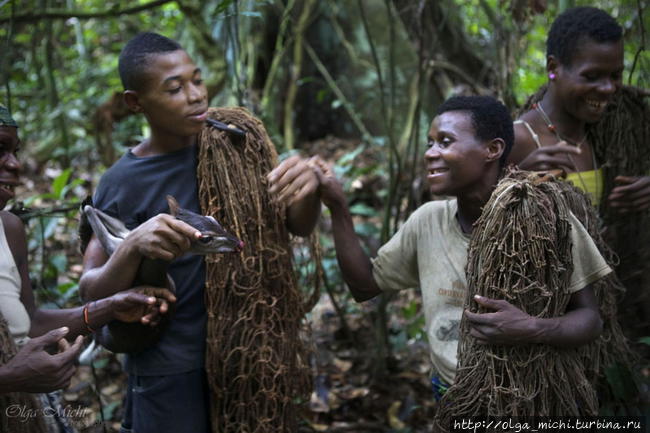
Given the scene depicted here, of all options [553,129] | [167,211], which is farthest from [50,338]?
[553,129]

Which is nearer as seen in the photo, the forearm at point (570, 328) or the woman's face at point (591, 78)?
the forearm at point (570, 328)

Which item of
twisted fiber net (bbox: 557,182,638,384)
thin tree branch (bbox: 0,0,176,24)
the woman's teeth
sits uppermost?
thin tree branch (bbox: 0,0,176,24)

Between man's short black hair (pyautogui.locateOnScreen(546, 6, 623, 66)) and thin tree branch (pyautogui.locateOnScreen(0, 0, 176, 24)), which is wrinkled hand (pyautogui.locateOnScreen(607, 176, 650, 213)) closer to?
man's short black hair (pyautogui.locateOnScreen(546, 6, 623, 66))

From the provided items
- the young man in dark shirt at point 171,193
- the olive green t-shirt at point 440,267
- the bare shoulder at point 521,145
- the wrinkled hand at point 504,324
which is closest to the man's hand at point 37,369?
the young man in dark shirt at point 171,193

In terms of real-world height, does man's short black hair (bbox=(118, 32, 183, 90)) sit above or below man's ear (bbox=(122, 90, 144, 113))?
above

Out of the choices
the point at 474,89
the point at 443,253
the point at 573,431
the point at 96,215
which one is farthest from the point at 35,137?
the point at 573,431

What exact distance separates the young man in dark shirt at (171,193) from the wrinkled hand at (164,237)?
27cm

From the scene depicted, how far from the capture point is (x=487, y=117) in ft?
8.02

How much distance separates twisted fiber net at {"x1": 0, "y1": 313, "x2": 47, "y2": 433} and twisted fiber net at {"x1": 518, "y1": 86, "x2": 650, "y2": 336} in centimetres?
250

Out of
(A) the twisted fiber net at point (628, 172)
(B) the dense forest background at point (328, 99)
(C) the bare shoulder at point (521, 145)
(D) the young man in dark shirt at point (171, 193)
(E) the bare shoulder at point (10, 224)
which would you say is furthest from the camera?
(B) the dense forest background at point (328, 99)

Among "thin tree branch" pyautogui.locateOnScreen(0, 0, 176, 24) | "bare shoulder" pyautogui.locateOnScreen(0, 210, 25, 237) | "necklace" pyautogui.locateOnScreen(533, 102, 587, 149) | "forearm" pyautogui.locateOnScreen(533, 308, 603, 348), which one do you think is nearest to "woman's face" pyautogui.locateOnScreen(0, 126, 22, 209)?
"bare shoulder" pyautogui.locateOnScreen(0, 210, 25, 237)

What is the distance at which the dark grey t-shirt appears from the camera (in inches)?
97.0

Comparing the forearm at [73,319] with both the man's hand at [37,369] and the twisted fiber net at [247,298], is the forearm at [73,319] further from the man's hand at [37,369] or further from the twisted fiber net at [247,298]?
the twisted fiber net at [247,298]

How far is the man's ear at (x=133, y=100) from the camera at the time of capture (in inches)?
99.3
